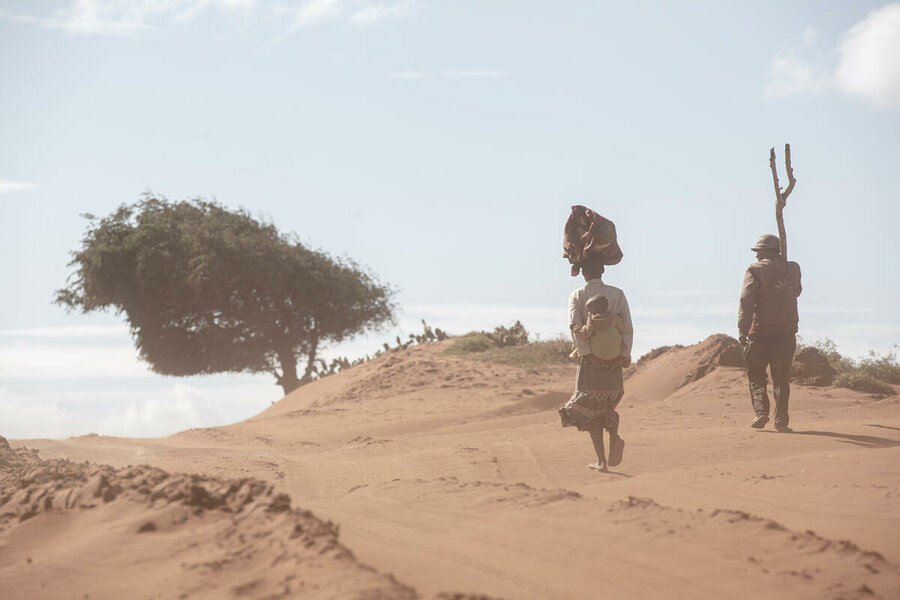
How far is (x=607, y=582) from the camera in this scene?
184 inches

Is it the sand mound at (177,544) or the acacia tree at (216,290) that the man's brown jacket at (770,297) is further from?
the acacia tree at (216,290)

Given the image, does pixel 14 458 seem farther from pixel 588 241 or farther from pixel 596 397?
pixel 588 241

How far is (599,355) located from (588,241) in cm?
120

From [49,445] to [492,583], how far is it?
13.5 m

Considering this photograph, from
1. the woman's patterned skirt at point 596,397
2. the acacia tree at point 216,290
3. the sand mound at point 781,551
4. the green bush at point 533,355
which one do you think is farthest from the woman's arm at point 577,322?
the acacia tree at point 216,290

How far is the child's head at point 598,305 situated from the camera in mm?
9328

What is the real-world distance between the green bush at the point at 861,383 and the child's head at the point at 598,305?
10577 millimetres

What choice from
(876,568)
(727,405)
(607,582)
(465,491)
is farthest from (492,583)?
(727,405)

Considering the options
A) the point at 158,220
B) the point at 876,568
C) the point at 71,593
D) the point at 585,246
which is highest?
the point at 158,220

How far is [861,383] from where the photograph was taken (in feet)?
58.6

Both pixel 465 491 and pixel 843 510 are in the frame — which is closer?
pixel 843 510

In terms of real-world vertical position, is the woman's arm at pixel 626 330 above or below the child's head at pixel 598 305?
below

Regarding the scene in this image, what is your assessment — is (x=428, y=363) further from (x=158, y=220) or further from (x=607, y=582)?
(x=607, y=582)

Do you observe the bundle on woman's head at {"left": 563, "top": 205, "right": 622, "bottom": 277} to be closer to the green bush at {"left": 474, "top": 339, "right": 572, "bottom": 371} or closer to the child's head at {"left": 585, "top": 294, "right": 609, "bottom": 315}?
the child's head at {"left": 585, "top": 294, "right": 609, "bottom": 315}
